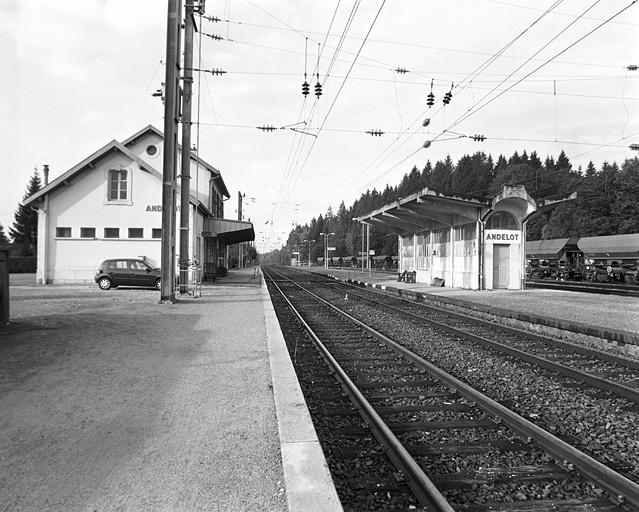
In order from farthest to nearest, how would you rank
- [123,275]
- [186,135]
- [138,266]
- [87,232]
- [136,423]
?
[87,232]
[138,266]
[123,275]
[186,135]
[136,423]

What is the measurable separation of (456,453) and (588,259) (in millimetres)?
41340

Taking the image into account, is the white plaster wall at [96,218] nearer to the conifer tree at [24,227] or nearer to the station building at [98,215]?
the station building at [98,215]

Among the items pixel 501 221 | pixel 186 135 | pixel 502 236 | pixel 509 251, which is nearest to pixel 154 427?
pixel 186 135

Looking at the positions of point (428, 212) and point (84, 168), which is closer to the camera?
point (428, 212)

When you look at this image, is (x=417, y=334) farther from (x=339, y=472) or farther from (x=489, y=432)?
(x=339, y=472)

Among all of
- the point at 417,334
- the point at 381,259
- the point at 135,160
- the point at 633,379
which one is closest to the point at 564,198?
the point at 417,334

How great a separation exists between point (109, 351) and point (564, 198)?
22451 millimetres

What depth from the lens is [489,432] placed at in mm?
4914

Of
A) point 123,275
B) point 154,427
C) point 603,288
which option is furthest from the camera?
point 603,288

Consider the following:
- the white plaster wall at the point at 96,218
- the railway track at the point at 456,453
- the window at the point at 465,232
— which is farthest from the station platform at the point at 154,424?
the white plaster wall at the point at 96,218

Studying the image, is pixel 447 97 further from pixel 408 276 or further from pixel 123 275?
pixel 408 276

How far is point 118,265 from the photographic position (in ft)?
77.0

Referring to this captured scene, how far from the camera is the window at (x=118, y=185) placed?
2780 centimetres

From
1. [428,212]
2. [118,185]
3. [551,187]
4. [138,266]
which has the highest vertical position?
[551,187]
